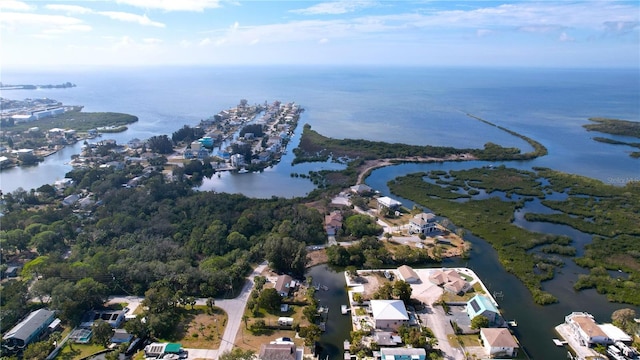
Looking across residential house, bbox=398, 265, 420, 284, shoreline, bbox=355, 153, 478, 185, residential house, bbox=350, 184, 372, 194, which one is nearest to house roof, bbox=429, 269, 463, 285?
residential house, bbox=398, 265, 420, 284

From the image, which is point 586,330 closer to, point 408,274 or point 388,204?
point 408,274

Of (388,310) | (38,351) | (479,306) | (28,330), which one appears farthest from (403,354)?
(28,330)

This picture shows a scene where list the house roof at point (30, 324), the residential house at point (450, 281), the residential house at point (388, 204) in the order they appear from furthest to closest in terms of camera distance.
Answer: the residential house at point (388, 204) < the residential house at point (450, 281) < the house roof at point (30, 324)

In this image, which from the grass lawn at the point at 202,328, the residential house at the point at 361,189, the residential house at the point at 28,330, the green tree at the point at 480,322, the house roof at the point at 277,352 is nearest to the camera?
the house roof at the point at 277,352

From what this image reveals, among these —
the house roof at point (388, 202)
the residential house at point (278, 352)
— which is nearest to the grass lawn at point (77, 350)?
the residential house at point (278, 352)

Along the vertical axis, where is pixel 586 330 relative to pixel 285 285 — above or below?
below

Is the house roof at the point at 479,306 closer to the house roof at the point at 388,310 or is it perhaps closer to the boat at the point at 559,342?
the boat at the point at 559,342

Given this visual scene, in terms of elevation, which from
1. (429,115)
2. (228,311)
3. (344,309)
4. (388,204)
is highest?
(429,115)

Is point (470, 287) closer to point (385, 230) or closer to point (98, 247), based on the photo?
point (385, 230)
